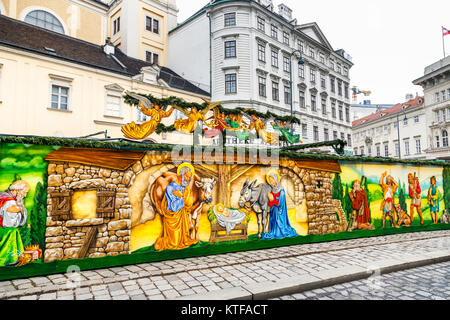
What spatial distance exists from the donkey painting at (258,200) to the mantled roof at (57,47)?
1806 centimetres

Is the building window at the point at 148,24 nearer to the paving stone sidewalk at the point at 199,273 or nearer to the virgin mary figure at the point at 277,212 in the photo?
the virgin mary figure at the point at 277,212

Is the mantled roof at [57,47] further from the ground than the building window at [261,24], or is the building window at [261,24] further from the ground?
the building window at [261,24]

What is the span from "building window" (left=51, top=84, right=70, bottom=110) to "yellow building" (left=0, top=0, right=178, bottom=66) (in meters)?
11.4

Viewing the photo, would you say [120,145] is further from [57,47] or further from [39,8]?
[39,8]

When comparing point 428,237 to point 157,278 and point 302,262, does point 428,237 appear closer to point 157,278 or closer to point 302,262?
point 302,262

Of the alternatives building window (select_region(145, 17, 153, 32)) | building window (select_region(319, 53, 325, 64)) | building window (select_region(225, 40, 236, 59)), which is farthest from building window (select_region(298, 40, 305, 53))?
building window (select_region(145, 17, 153, 32))

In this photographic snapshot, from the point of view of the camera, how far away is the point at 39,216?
6.04 meters

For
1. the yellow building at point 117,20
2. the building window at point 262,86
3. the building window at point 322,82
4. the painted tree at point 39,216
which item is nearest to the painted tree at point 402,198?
the painted tree at point 39,216

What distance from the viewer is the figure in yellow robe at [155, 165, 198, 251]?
739 cm

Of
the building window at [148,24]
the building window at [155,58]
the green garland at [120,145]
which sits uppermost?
the building window at [148,24]

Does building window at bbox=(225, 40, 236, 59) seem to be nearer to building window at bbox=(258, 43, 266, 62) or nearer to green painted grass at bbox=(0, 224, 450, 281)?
building window at bbox=(258, 43, 266, 62)

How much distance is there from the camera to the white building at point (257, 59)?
2917 centimetres

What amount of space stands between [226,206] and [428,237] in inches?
311

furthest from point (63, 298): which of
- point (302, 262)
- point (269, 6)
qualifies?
point (269, 6)
